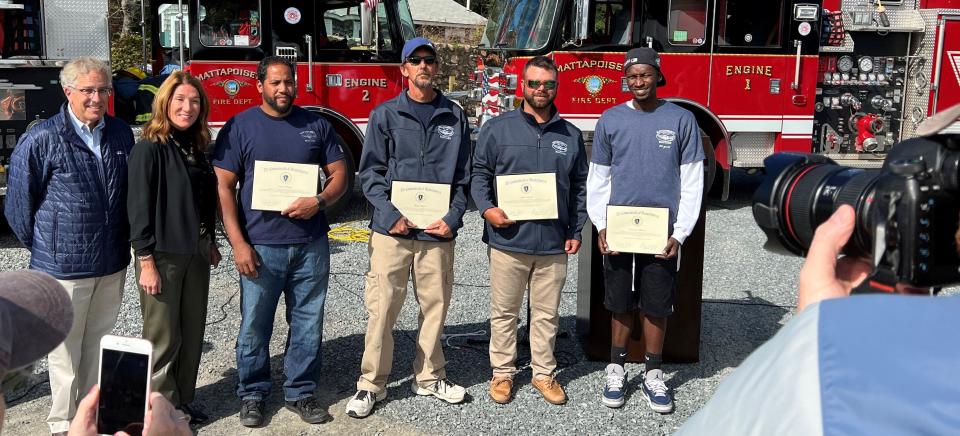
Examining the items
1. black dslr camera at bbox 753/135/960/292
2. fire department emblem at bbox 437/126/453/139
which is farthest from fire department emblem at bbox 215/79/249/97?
black dslr camera at bbox 753/135/960/292

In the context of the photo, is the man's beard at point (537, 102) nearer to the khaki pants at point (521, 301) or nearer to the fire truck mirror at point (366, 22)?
the khaki pants at point (521, 301)

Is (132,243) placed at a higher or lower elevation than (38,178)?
lower

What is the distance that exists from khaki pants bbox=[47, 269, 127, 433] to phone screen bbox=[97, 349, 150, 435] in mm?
1641

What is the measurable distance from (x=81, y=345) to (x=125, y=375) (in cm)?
190

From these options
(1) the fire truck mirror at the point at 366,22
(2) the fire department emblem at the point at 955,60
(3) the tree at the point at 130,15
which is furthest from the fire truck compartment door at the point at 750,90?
(3) the tree at the point at 130,15

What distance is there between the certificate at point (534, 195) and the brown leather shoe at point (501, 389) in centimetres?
87

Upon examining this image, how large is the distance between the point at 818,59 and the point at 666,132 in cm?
620

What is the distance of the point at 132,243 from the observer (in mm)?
4020

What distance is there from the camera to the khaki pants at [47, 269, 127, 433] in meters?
4.04

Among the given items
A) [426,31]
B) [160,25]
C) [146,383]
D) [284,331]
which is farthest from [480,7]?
[146,383]

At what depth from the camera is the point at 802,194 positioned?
2037mm

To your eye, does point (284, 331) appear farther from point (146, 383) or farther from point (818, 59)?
point (818, 59)

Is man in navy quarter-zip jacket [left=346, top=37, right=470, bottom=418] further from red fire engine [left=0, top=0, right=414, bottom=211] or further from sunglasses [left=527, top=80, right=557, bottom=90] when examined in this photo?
red fire engine [left=0, top=0, right=414, bottom=211]

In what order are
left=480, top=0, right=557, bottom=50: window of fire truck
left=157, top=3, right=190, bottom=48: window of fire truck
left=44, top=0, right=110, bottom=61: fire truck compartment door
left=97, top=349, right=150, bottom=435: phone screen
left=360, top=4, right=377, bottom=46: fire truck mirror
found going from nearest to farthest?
left=97, top=349, right=150, bottom=435: phone screen → left=44, top=0, right=110, bottom=61: fire truck compartment door → left=360, top=4, right=377, bottom=46: fire truck mirror → left=157, top=3, right=190, bottom=48: window of fire truck → left=480, top=0, right=557, bottom=50: window of fire truck
